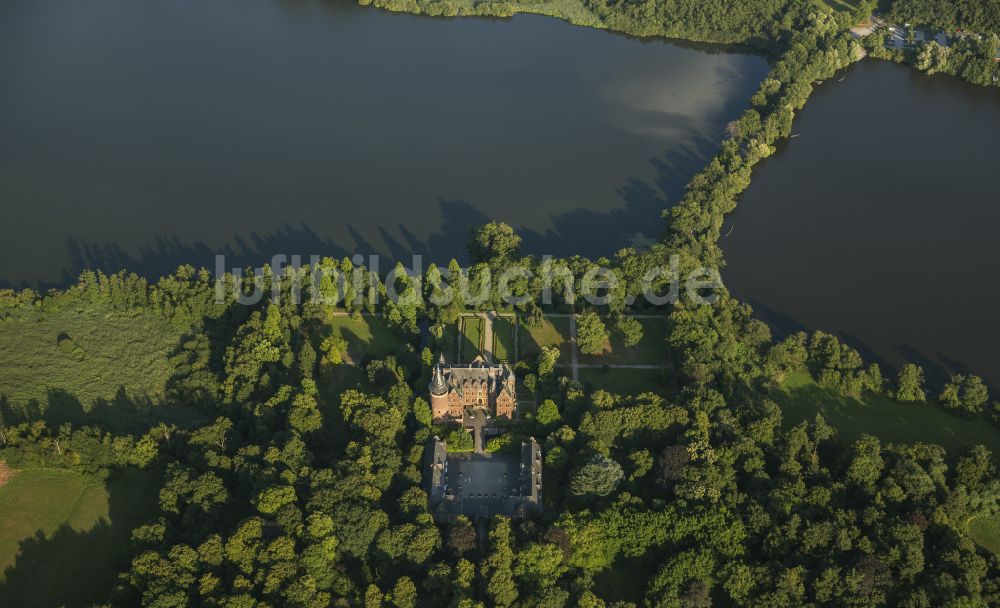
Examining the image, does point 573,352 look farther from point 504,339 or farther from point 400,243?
point 400,243

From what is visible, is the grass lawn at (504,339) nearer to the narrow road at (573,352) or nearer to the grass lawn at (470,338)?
the grass lawn at (470,338)

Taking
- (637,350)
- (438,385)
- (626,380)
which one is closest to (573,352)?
(626,380)

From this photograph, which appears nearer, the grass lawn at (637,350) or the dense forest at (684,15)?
the grass lawn at (637,350)

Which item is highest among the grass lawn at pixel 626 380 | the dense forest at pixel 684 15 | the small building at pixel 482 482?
the dense forest at pixel 684 15

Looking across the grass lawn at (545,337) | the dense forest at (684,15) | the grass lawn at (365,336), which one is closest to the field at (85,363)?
the grass lawn at (365,336)

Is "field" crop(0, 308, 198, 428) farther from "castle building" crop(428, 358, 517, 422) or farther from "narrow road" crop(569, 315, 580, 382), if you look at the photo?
"narrow road" crop(569, 315, 580, 382)
